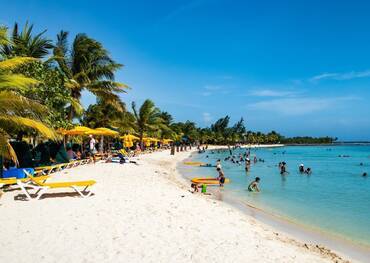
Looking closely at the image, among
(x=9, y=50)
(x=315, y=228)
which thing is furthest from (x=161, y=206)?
(x=9, y=50)

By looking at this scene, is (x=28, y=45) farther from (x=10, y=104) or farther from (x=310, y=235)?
(x=310, y=235)

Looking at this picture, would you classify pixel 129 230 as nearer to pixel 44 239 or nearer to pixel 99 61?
pixel 44 239

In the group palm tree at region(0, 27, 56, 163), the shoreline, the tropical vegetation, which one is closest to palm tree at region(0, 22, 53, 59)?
the tropical vegetation

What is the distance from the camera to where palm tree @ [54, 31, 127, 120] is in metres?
17.5

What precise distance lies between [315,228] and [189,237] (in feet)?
16.6

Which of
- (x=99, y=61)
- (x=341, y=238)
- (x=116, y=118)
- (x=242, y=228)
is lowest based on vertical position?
(x=341, y=238)

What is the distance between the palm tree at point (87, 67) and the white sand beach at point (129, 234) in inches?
395

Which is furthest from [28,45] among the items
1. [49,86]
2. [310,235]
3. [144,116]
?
[144,116]

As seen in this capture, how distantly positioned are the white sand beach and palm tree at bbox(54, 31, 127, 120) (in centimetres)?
1004

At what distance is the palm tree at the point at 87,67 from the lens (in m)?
17.5

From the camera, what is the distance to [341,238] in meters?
8.32

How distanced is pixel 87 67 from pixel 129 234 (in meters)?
14.1

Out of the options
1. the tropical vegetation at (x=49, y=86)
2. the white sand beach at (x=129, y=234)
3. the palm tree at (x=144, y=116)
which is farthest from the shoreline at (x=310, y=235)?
the palm tree at (x=144, y=116)

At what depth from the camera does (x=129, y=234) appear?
5805mm
